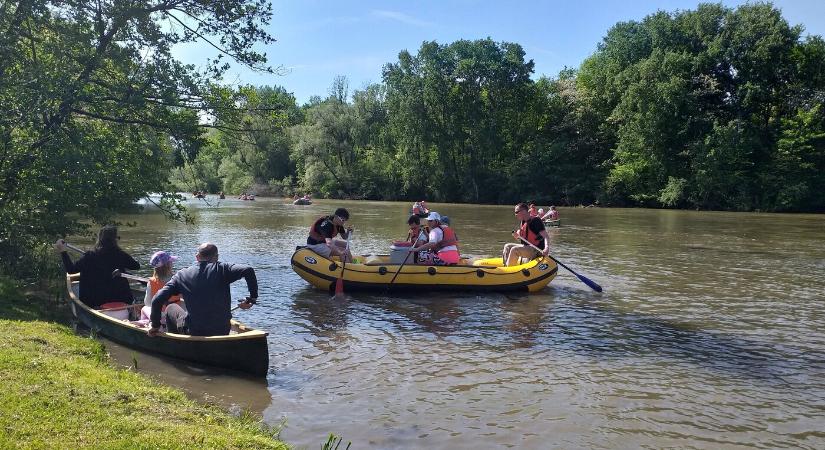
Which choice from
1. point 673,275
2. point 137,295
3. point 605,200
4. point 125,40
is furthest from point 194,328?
point 605,200

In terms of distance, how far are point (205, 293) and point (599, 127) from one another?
50.5 m

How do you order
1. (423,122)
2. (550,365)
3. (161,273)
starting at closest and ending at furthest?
(161,273) < (550,365) < (423,122)

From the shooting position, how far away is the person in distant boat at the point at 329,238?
12086mm

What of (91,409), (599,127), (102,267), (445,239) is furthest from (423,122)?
(91,409)

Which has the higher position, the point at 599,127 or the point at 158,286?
the point at 599,127

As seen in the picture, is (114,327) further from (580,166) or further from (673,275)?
(580,166)

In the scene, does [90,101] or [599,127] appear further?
[599,127]

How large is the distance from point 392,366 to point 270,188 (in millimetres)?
64172

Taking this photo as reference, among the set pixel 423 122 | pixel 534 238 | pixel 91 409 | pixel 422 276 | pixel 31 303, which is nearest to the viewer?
pixel 91 409

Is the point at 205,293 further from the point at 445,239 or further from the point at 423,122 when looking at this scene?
the point at 423,122

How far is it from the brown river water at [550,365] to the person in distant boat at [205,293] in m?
0.49

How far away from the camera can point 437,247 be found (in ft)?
40.3

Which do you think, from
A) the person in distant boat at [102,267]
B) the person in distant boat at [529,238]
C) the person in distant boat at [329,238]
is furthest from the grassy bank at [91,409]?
the person in distant boat at [529,238]

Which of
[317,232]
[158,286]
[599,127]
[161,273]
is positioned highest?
[599,127]
